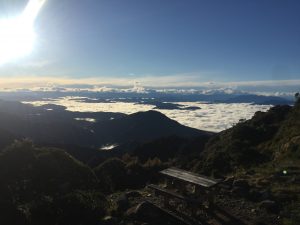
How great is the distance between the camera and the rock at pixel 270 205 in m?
13.8

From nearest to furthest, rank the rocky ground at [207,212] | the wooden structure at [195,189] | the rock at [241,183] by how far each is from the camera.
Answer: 1. the rocky ground at [207,212]
2. the wooden structure at [195,189]
3. the rock at [241,183]

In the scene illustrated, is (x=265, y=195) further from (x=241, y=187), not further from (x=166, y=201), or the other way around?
(x=166, y=201)

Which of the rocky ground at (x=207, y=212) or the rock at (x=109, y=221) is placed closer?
the rock at (x=109, y=221)

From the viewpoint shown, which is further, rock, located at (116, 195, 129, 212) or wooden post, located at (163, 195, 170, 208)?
wooden post, located at (163, 195, 170, 208)

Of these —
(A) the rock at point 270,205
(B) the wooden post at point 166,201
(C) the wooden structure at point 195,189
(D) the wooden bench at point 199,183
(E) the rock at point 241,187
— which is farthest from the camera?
(E) the rock at point 241,187

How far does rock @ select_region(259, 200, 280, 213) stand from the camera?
13799 millimetres

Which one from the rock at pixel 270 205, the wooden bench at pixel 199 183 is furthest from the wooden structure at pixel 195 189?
the rock at pixel 270 205

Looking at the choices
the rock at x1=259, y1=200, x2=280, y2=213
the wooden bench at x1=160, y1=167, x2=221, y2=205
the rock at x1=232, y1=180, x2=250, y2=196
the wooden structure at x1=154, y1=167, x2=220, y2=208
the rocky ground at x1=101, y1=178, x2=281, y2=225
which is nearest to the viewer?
the rocky ground at x1=101, y1=178, x2=281, y2=225

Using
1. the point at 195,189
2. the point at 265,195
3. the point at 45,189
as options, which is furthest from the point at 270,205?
the point at 45,189

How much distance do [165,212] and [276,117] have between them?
6332 cm

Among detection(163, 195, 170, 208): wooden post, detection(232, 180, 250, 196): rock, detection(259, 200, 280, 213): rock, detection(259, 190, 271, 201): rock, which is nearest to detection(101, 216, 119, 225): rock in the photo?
detection(163, 195, 170, 208): wooden post

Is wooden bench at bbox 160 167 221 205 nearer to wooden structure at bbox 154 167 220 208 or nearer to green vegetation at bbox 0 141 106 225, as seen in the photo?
wooden structure at bbox 154 167 220 208

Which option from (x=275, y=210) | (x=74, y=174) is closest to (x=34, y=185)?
(x=74, y=174)

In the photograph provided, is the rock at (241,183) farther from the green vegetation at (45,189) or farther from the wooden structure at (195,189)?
the green vegetation at (45,189)
